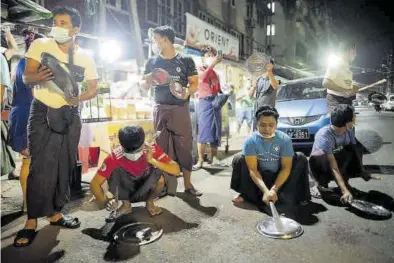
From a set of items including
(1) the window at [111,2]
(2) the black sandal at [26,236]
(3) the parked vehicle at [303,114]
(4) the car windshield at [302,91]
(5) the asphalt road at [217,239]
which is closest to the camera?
(5) the asphalt road at [217,239]

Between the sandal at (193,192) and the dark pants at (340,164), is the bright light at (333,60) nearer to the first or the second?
the dark pants at (340,164)

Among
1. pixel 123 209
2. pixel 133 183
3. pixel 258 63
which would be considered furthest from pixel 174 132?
pixel 258 63

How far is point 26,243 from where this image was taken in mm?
2734

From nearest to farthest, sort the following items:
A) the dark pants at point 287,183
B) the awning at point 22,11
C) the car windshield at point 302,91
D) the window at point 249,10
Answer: the dark pants at point 287,183 → the awning at point 22,11 → the car windshield at point 302,91 → the window at point 249,10

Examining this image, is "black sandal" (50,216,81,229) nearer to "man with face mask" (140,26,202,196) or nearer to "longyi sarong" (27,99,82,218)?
"longyi sarong" (27,99,82,218)

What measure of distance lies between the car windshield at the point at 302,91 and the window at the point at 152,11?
734 cm

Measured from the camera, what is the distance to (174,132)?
4027 millimetres

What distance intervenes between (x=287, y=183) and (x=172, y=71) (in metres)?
2.01

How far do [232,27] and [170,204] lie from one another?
19.4 m

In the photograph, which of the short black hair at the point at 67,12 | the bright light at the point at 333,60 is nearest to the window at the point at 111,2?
the bright light at the point at 333,60

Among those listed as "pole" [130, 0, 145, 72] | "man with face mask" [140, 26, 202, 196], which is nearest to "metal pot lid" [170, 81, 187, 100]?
"man with face mask" [140, 26, 202, 196]

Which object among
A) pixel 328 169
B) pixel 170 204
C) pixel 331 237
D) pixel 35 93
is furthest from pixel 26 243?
pixel 328 169

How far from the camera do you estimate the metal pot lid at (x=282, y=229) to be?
2.81 meters

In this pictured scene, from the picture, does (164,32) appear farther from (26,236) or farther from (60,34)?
(26,236)
